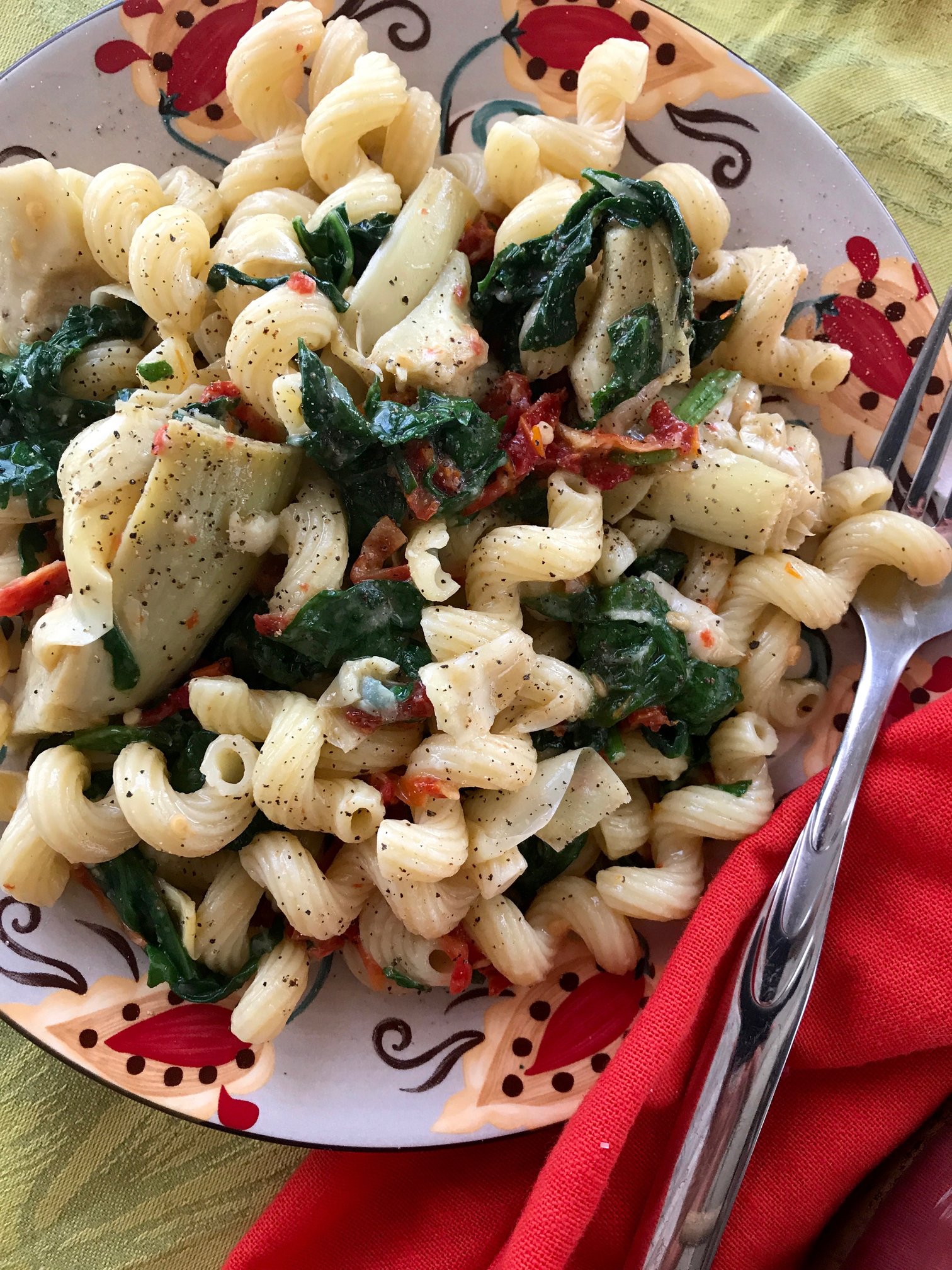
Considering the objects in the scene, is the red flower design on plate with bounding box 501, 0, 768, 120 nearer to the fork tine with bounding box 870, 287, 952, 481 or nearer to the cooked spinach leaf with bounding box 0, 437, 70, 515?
the fork tine with bounding box 870, 287, 952, 481

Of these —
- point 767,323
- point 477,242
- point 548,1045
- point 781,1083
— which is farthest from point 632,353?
point 781,1083

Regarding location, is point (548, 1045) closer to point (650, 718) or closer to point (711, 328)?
point (650, 718)

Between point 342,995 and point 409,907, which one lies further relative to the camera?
point 342,995

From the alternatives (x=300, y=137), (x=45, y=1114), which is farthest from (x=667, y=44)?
(x=45, y=1114)

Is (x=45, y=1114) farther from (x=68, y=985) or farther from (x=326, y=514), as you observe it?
(x=326, y=514)

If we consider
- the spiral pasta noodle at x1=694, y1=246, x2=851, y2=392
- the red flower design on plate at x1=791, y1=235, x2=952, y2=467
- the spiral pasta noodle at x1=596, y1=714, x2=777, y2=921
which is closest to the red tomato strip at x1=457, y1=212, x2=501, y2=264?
the spiral pasta noodle at x1=694, y1=246, x2=851, y2=392
